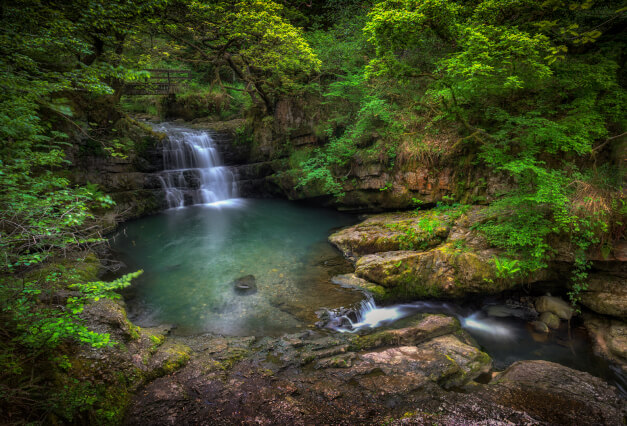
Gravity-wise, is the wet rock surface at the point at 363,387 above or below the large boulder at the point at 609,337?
above

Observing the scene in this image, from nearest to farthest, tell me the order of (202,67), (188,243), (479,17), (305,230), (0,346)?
(0,346)
(479,17)
(188,243)
(305,230)
(202,67)

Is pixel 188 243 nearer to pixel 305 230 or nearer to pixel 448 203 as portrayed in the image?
pixel 305 230

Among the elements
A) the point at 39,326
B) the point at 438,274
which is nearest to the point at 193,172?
the point at 39,326

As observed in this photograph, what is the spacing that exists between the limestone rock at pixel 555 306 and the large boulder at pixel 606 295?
275mm

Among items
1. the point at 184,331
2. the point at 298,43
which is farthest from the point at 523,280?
the point at 298,43

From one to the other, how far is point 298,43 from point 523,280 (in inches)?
403

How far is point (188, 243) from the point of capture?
921 centimetres

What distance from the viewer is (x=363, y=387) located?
328 cm

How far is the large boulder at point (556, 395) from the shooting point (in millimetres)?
2910

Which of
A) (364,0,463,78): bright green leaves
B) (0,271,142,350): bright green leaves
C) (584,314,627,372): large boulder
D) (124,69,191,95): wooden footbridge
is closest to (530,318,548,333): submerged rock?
(584,314,627,372): large boulder

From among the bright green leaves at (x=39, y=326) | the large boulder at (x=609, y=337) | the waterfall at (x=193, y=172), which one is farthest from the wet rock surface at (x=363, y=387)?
the waterfall at (x=193, y=172)

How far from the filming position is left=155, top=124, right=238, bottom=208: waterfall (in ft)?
42.0

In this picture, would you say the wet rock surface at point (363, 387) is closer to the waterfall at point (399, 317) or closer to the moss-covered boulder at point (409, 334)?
the moss-covered boulder at point (409, 334)

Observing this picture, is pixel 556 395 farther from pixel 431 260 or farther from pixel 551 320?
pixel 431 260
